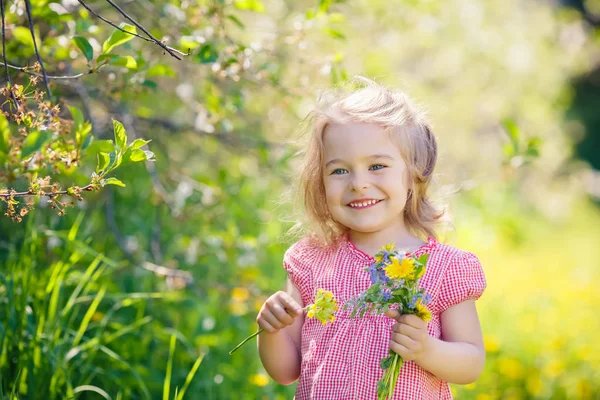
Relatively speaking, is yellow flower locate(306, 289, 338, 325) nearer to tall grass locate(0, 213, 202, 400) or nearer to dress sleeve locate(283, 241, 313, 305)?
dress sleeve locate(283, 241, 313, 305)

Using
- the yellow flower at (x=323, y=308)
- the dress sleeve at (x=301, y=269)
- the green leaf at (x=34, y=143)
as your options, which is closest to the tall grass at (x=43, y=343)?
the dress sleeve at (x=301, y=269)

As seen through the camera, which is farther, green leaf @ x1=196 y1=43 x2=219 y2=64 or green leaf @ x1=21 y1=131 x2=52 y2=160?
green leaf @ x1=196 y1=43 x2=219 y2=64

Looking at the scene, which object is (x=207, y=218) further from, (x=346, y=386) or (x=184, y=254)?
(x=346, y=386)

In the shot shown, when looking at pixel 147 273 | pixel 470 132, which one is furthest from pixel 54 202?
pixel 470 132

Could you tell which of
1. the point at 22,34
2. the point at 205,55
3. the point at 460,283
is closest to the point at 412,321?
the point at 460,283

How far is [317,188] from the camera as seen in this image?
190cm

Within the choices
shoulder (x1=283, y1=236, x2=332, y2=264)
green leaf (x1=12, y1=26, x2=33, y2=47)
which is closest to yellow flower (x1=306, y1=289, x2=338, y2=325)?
shoulder (x1=283, y1=236, x2=332, y2=264)

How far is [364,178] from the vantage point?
66.3 inches

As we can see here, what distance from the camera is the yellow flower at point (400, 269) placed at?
1299 millimetres

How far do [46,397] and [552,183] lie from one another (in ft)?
25.7

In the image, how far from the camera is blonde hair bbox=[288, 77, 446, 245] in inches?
69.1

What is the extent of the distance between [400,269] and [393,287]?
6 centimetres

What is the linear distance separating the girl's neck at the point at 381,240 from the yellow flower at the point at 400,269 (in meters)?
0.42

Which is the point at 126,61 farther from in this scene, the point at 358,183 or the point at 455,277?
the point at 455,277
